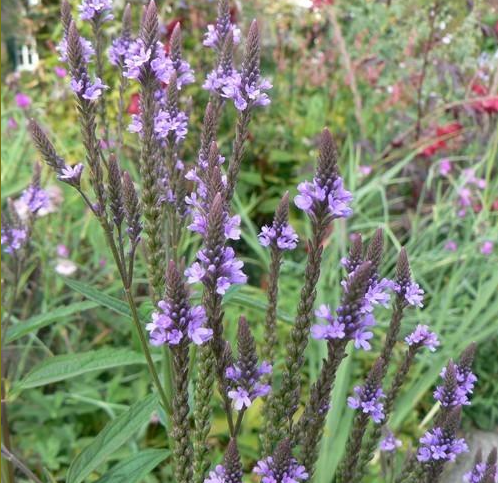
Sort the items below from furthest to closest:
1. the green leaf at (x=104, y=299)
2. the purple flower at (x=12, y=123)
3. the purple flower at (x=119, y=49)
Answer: the purple flower at (x=12, y=123) < the purple flower at (x=119, y=49) < the green leaf at (x=104, y=299)

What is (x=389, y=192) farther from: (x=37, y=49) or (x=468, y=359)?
(x=37, y=49)

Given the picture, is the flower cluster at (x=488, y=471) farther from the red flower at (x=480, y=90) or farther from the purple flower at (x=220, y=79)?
the red flower at (x=480, y=90)

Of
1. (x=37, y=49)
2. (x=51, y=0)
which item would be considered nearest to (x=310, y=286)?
(x=37, y=49)

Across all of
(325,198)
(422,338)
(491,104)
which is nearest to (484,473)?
(422,338)

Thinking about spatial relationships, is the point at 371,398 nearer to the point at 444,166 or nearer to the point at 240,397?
the point at 240,397

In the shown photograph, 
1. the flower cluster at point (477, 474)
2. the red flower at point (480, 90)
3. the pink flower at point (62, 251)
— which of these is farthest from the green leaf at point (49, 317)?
the red flower at point (480, 90)

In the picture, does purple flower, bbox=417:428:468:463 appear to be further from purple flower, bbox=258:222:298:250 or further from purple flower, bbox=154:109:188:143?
purple flower, bbox=154:109:188:143
